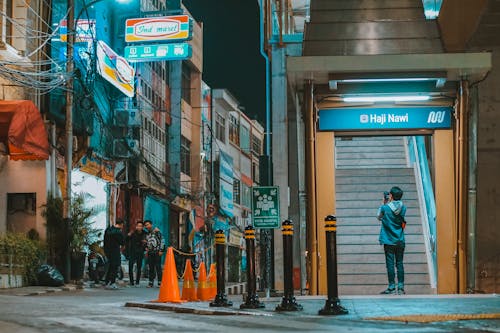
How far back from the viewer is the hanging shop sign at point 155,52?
30.4 meters

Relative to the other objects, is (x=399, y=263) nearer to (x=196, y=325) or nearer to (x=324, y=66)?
(x=324, y=66)

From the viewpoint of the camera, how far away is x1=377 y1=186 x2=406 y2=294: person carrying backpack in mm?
13758

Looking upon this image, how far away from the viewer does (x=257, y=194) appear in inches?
572

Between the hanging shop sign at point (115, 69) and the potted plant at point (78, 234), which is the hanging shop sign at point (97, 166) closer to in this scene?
the hanging shop sign at point (115, 69)

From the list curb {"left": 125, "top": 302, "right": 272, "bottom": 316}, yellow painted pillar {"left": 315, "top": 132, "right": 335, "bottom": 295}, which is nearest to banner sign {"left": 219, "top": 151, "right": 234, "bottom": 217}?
yellow painted pillar {"left": 315, "top": 132, "right": 335, "bottom": 295}

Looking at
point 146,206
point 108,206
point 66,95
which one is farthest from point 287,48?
point 146,206

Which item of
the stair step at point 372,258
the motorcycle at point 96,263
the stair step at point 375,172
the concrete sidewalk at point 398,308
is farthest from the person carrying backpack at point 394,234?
the motorcycle at point 96,263

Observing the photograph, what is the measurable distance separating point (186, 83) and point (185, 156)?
420 cm

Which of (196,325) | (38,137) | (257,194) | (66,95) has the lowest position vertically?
(196,325)

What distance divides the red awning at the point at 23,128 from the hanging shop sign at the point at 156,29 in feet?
38.3

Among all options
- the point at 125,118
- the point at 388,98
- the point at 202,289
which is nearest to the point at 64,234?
the point at 202,289

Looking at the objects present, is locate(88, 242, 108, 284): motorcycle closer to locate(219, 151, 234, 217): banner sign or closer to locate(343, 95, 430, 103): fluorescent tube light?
locate(343, 95, 430, 103): fluorescent tube light

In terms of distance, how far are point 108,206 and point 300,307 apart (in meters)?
20.3

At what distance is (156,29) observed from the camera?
30.4 meters
